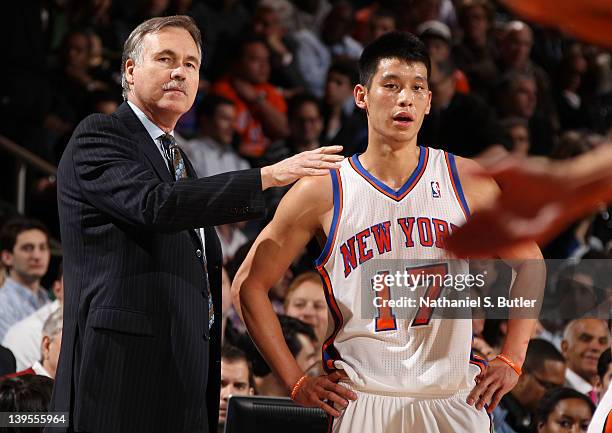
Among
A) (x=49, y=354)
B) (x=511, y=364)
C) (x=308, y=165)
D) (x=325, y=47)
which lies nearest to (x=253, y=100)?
(x=325, y=47)

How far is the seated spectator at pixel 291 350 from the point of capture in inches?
171

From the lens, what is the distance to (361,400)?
2.69 meters

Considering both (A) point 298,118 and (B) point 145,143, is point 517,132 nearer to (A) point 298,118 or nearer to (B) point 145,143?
(A) point 298,118

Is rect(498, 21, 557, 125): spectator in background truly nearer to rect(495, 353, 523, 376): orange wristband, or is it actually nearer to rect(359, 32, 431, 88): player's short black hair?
rect(359, 32, 431, 88): player's short black hair

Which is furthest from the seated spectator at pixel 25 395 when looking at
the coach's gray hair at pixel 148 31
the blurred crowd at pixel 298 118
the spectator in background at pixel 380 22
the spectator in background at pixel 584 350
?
the spectator in background at pixel 380 22

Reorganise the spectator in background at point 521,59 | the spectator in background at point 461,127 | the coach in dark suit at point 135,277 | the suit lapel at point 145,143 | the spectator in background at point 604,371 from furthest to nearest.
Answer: the spectator in background at point 521,59, the spectator in background at point 461,127, the spectator in background at point 604,371, the suit lapel at point 145,143, the coach in dark suit at point 135,277

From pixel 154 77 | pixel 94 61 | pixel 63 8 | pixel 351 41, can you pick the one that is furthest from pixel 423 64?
pixel 351 41

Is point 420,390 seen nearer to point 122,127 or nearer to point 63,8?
point 122,127

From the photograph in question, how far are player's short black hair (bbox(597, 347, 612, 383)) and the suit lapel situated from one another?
2683mm

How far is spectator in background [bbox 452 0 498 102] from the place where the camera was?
348 inches

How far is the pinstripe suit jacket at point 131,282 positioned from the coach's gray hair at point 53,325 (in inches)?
73.9

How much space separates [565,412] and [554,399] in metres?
0.07

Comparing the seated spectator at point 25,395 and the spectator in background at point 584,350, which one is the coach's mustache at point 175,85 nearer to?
the seated spectator at point 25,395

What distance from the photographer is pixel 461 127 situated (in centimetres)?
687
